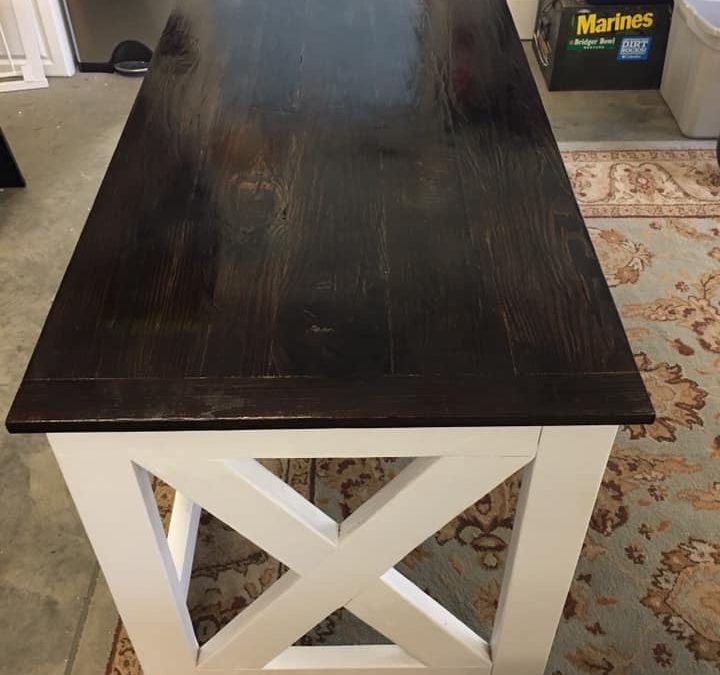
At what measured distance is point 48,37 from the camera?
2.60 meters

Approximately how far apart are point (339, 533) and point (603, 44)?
1986 mm

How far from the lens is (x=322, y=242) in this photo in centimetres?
103

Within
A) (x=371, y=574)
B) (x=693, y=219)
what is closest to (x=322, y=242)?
(x=371, y=574)

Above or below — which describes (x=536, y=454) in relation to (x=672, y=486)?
above

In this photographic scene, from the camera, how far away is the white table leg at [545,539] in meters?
0.88

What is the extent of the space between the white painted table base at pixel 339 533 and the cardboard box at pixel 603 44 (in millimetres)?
1867

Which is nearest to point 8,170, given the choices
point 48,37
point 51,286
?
point 51,286

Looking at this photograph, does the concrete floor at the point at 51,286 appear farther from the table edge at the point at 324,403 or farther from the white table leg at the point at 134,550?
the table edge at the point at 324,403

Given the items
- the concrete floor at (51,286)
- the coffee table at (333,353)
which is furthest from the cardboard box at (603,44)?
the coffee table at (333,353)

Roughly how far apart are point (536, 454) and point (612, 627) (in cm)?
54

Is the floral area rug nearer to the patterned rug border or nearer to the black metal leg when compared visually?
the patterned rug border

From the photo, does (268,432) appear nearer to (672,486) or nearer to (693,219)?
(672,486)

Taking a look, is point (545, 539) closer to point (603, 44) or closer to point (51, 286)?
point (51, 286)

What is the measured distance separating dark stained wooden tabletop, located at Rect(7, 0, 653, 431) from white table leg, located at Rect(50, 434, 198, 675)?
9 cm
